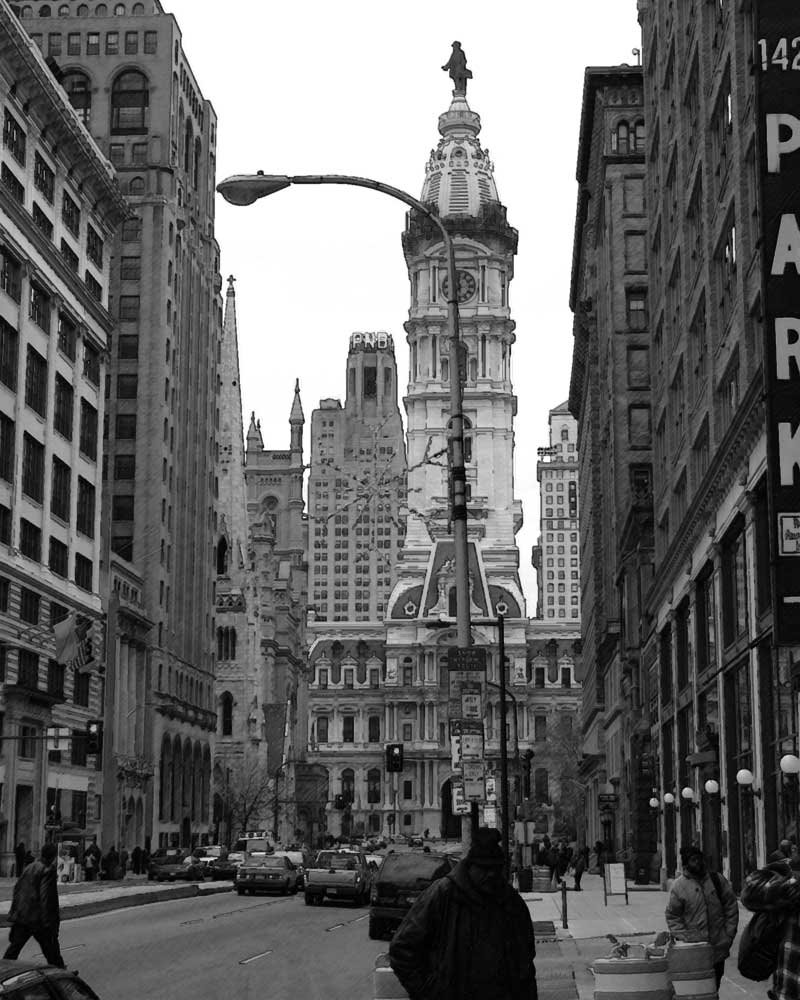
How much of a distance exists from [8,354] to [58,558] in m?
10.9

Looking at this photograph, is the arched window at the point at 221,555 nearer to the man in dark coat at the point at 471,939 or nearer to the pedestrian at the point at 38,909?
the pedestrian at the point at 38,909

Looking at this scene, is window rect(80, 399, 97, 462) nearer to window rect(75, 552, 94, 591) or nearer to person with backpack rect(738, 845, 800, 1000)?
window rect(75, 552, 94, 591)

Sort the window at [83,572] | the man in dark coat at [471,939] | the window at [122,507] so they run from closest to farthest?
the man in dark coat at [471,939] < the window at [83,572] < the window at [122,507]

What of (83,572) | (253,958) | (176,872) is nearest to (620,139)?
(83,572)

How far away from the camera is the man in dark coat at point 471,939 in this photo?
9.18m

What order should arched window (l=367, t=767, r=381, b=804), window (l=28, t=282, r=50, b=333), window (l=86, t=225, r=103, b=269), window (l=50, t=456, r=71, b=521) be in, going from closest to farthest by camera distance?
1. window (l=28, t=282, r=50, b=333)
2. window (l=50, t=456, r=71, b=521)
3. window (l=86, t=225, r=103, b=269)
4. arched window (l=367, t=767, r=381, b=804)

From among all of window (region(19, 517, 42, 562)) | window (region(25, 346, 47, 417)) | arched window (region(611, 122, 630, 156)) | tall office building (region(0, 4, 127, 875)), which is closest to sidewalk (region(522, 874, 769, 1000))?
tall office building (region(0, 4, 127, 875))

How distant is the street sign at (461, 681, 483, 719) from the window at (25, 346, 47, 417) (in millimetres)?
45144

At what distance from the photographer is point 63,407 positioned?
246 feet

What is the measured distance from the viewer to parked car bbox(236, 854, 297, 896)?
51.2 m

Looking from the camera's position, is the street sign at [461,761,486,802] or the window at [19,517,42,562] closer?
the street sign at [461,761,486,802]

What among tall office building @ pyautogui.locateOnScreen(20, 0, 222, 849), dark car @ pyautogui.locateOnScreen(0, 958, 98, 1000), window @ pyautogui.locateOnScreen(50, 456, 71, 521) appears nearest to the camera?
dark car @ pyautogui.locateOnScreen(0, 958, 98, 1000)

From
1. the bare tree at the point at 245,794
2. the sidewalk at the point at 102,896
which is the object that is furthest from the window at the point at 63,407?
the bare tree at the point at 245,794

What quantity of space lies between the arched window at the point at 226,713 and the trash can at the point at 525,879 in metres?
89.5
